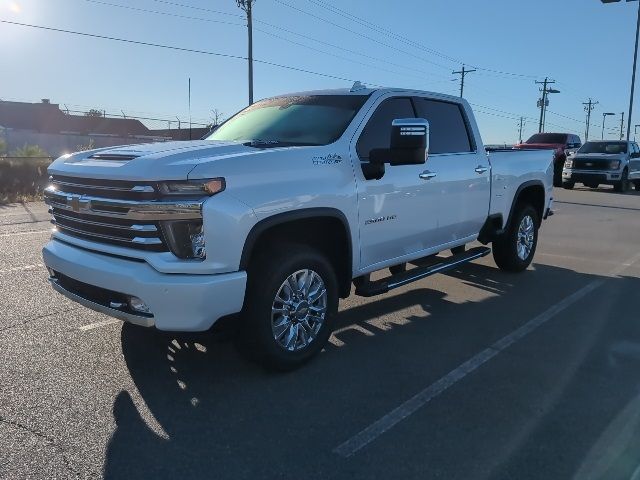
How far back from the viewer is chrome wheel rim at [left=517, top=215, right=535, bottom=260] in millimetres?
7586

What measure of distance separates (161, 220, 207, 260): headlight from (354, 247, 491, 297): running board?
5.49 ft

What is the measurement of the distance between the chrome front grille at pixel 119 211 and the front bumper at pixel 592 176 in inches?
883

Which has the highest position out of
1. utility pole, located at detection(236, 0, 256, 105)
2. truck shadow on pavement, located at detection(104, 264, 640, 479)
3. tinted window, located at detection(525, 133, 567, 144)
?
utility pole, located at detection(236, 0, 256, 105)

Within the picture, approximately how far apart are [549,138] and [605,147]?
3172 mm

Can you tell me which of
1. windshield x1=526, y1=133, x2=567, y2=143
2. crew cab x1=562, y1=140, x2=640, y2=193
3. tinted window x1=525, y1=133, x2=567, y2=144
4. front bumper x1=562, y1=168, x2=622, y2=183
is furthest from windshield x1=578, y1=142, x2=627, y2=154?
windshield x1=526, y1=133, x2=567, y2=143

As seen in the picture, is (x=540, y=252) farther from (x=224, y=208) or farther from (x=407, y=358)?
(x=224, y=208)

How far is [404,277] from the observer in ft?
17.3

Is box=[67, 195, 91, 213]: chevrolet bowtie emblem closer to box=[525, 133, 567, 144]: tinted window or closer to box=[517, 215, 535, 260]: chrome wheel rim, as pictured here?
box=[517, 215, 535, 260]: chrome wheel rim

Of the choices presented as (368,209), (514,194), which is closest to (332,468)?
(368,209)

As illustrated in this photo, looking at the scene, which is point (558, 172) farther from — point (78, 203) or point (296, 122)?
point (78, 203)

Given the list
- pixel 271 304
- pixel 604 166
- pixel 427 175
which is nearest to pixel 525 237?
pixel 427 175

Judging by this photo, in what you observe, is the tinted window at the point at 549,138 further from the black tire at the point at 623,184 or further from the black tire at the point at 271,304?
the black tire at the point at 271,304

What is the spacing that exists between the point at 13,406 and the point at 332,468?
2.05m

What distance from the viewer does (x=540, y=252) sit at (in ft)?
30.5
